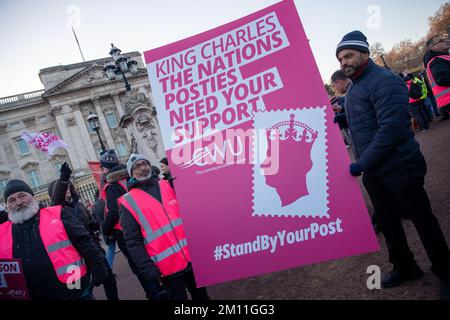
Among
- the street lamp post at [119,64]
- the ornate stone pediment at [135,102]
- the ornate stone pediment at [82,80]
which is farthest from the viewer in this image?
the ornate stone pediment at [82,80]

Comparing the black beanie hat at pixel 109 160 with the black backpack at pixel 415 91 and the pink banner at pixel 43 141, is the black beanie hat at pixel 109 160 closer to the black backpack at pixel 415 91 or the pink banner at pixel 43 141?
the pink banner at pixel 43 141

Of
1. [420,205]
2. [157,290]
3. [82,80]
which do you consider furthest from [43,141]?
[82,80]

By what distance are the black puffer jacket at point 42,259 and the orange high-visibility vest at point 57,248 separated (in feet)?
0.11

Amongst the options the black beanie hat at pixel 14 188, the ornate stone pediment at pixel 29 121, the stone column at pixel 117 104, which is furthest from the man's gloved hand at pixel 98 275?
the ornate stone pediment at pixel 29 121

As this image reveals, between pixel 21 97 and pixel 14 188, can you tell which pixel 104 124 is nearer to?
pixel 21 97

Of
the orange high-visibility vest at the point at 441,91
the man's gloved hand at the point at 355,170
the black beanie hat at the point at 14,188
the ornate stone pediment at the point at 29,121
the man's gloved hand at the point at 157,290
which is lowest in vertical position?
the man's gloved hand at the point at 157,290

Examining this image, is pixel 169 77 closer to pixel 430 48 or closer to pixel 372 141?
pixel 372 141

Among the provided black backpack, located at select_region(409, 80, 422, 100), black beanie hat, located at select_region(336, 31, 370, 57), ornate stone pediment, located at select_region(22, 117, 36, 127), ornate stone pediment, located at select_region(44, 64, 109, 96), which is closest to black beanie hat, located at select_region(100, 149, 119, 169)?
black beanie hat, located at select_region(336, 31, 370, 57)

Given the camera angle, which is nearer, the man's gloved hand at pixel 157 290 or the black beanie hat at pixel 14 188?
the man's gloved hand at pixel 157 290

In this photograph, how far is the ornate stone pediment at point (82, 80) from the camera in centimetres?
3685

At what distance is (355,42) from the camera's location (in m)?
2.31

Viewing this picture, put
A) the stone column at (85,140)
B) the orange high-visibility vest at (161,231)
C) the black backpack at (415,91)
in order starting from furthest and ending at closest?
1. the stone column at (85,140)
2. the black backpack at (415,91)
3. the orange high-visibility vest at (161,231)

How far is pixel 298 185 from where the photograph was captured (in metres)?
2.27

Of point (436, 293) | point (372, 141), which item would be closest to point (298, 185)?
point (372, 141)
